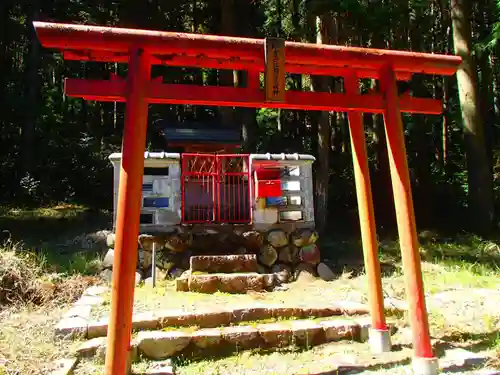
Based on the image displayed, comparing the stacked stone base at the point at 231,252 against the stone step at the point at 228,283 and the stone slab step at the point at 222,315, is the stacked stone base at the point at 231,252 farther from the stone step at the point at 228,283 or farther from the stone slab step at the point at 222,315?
the stone slab step at the point at 222,315

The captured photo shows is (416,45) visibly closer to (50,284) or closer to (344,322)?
(344,322)

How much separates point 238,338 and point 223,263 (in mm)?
2415

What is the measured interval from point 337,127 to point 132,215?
18547 mm

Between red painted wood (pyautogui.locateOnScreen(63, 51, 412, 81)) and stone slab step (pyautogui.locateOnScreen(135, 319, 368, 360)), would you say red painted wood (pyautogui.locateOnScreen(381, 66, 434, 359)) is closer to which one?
red painted wood (pyautogui.locateOnScreen(63, 51, 412, 81))

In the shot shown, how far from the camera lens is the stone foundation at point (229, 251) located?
7.54 metres

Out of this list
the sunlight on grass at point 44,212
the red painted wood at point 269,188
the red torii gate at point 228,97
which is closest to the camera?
the red torii gate at point 228,97

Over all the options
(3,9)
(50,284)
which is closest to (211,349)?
(50,284)

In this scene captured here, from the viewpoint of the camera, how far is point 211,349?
5008mm

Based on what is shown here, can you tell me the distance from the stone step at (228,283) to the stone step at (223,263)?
0.71ft

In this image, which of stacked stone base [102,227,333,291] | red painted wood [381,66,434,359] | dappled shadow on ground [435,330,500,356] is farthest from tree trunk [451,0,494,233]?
red painted wood [381,66,434,359]

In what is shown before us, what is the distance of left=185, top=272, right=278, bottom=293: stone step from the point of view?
681cm

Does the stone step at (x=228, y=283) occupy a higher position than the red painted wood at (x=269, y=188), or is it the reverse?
the red painted wood at (x=269, y=188)

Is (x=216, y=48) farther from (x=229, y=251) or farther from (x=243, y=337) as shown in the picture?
(x=229, y=251)

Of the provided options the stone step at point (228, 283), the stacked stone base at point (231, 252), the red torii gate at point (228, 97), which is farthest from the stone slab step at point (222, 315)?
the stacked stone base at point (231, 252)
